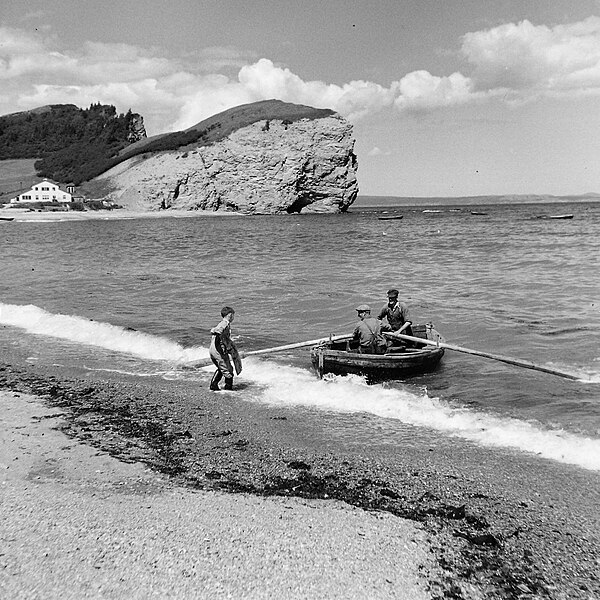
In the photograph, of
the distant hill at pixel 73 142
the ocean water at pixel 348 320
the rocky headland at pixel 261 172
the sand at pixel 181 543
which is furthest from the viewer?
the distant hill at pixel 73 142

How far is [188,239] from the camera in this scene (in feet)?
192

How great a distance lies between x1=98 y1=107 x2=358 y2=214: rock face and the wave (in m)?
99.9

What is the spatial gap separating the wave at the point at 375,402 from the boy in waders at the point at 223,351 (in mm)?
771

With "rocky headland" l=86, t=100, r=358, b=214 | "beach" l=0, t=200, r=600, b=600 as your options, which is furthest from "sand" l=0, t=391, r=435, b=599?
"rocky headland" l=86, t=100, r=358, b=214

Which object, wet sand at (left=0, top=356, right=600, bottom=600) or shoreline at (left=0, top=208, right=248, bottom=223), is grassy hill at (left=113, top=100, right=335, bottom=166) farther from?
wet sand at (left=0, top=356, right=600, bottom=600)

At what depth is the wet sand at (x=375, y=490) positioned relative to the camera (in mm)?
5801

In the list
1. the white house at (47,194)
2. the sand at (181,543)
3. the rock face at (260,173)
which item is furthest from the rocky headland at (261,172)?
the sand at (181,543)

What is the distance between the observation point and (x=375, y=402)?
11750 millimetres

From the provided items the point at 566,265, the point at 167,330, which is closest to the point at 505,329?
the point at 167,330

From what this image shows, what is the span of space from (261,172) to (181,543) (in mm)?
112068

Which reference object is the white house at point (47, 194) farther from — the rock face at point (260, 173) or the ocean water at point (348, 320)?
the ocean water at point (348, 320)

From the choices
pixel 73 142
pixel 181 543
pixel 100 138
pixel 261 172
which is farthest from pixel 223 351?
pixel 73 142

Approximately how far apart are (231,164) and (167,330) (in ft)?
336

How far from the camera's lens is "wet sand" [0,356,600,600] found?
5.80 meters
